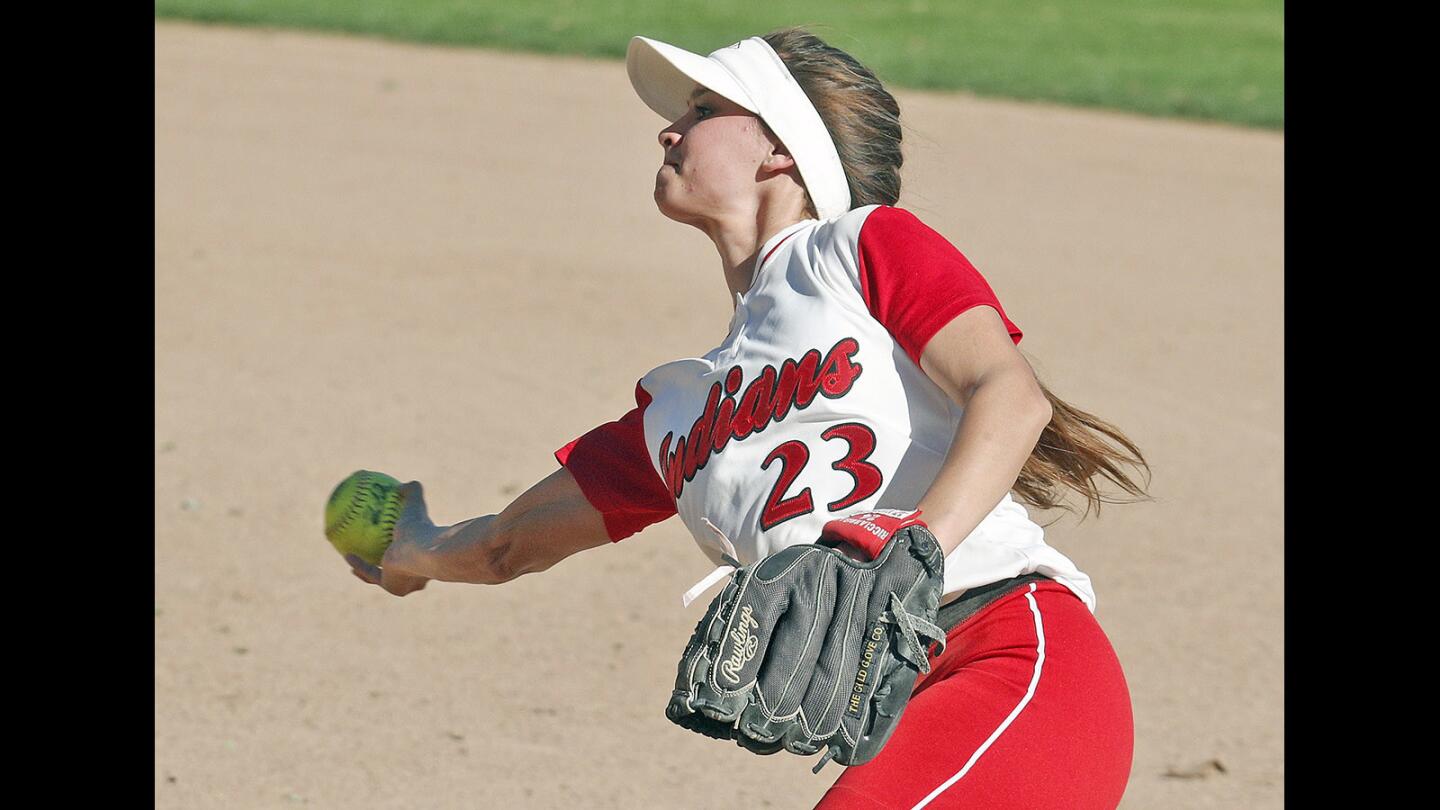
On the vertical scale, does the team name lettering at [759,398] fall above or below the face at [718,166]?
below

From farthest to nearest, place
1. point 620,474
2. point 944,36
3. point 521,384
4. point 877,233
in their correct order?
point 944,36
point 521,384
point 620,474
point 877,233

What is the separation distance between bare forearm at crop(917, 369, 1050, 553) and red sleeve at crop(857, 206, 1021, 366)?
4.8 inches

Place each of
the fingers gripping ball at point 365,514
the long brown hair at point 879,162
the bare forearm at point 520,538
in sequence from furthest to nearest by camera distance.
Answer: the fingers gripping ball at point 365,514, the bare forearm at point 520,538, the long brown hair at point 879,162

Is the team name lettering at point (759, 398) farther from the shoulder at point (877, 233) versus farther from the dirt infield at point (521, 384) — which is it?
the dirt infield at point (521, 384)

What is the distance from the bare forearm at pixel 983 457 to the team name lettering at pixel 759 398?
0.21 metres

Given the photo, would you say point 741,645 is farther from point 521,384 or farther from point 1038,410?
point 521,384

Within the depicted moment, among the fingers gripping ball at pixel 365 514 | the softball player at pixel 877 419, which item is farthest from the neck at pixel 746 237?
the fingers gripping ball at pixel 365 514

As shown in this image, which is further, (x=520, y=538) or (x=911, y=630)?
(x=520, y=538)

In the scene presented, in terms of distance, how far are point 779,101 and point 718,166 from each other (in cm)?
13

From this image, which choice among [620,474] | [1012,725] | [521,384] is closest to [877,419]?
[1012,725]

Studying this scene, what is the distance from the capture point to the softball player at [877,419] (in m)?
2.03

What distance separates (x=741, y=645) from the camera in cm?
196

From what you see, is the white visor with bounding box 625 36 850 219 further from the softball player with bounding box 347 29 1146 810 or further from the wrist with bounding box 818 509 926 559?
the wrist with bounding box 818 509 926 559

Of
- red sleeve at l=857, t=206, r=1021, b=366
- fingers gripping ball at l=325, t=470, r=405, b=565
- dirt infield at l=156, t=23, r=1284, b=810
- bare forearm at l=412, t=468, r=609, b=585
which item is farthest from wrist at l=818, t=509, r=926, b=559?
dirt infield at l=156, t=23, r=1284, b=810
